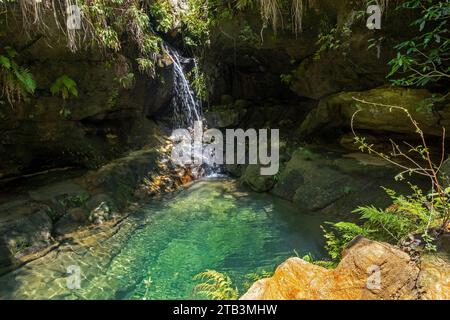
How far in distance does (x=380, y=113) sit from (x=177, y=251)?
16.5 ft

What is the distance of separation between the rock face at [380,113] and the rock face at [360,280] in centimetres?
301

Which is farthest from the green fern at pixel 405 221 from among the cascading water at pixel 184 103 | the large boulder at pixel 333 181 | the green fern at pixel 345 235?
the cascading water at pixel 184 103

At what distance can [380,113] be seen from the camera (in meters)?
6.93

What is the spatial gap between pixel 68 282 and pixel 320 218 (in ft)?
14.1

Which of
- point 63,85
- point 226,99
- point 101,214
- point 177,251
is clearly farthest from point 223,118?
point 177,251

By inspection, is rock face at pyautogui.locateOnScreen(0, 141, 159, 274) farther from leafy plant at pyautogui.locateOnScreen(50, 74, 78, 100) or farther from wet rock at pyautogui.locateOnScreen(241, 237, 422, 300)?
wet rock at pyautogui.locateOnScreen(241, 237, 422, 300)

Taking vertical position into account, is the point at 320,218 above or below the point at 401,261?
below

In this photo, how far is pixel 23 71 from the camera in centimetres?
535

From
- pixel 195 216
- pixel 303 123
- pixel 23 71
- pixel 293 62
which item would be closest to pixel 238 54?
pixel 293 62

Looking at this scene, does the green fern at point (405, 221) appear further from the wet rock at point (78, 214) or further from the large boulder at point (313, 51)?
the wet rock at point (78, 214)

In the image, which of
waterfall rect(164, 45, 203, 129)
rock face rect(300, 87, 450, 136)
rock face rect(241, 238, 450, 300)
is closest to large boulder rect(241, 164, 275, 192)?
rock face rect(300, 87, 450, 136)

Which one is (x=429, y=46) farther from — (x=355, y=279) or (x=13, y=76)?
(x=13, y=76)
